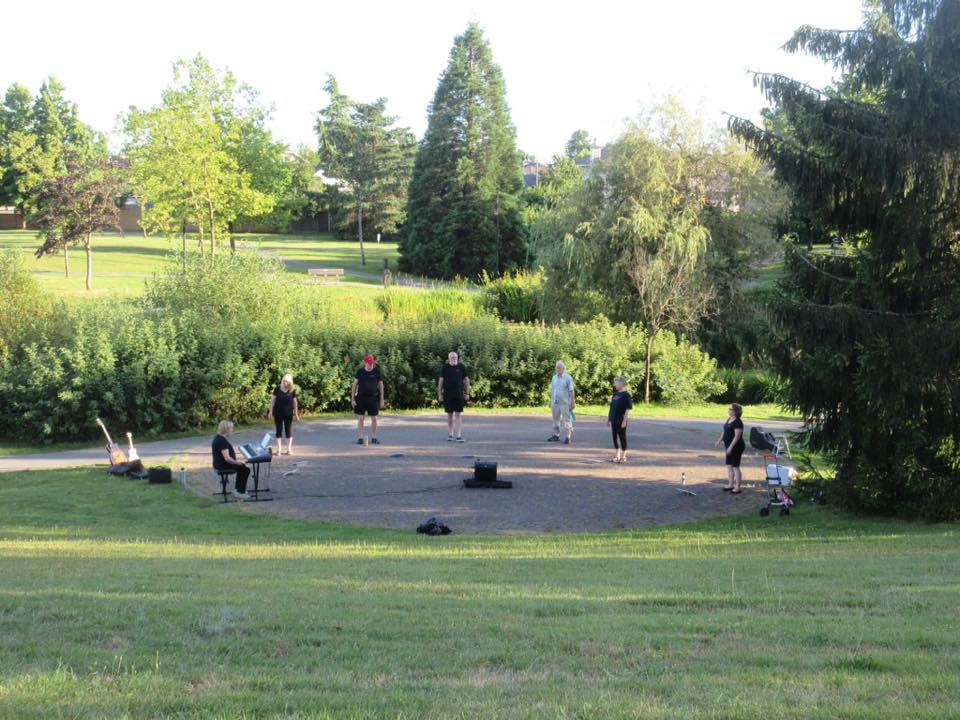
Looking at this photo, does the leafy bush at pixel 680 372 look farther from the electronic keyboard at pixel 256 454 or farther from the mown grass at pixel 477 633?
the mown grass at pixel 477 633

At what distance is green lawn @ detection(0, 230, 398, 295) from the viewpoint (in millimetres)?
56203

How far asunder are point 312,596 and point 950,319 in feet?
39.1

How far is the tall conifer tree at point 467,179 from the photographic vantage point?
234 ft

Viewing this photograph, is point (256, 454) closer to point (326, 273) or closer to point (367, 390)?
point (367, 390)

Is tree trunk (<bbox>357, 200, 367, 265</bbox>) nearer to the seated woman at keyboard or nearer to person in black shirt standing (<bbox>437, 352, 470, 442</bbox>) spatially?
person in black shirt standing (<bbox>437, 352, 470, 442</bbox>)

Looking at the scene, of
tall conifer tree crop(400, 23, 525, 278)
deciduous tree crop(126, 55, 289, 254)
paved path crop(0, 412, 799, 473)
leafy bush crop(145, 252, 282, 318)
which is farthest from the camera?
tall conifer tree crop(400, 23, 525, 278)

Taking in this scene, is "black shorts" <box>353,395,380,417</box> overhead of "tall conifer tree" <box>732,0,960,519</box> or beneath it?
beneath

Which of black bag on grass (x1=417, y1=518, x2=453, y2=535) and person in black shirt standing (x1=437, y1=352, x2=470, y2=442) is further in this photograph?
person in black shirt standing (x1=437, y1=352, x2=470, y2=442)

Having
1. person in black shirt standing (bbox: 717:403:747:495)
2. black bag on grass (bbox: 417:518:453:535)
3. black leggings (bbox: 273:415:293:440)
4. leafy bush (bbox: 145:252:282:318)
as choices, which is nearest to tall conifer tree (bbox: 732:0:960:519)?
person in black shirt standing (bbox: 717:403:747:495)

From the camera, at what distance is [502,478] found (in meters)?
20.1

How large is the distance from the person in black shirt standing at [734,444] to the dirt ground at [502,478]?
1.07 ft

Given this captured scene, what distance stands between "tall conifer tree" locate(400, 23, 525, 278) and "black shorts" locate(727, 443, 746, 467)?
5241 centimetres

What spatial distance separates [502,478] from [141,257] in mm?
60363

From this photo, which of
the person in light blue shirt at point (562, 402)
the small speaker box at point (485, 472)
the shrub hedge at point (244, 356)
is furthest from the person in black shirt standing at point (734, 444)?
the shrub hedge at point (244, 356)
